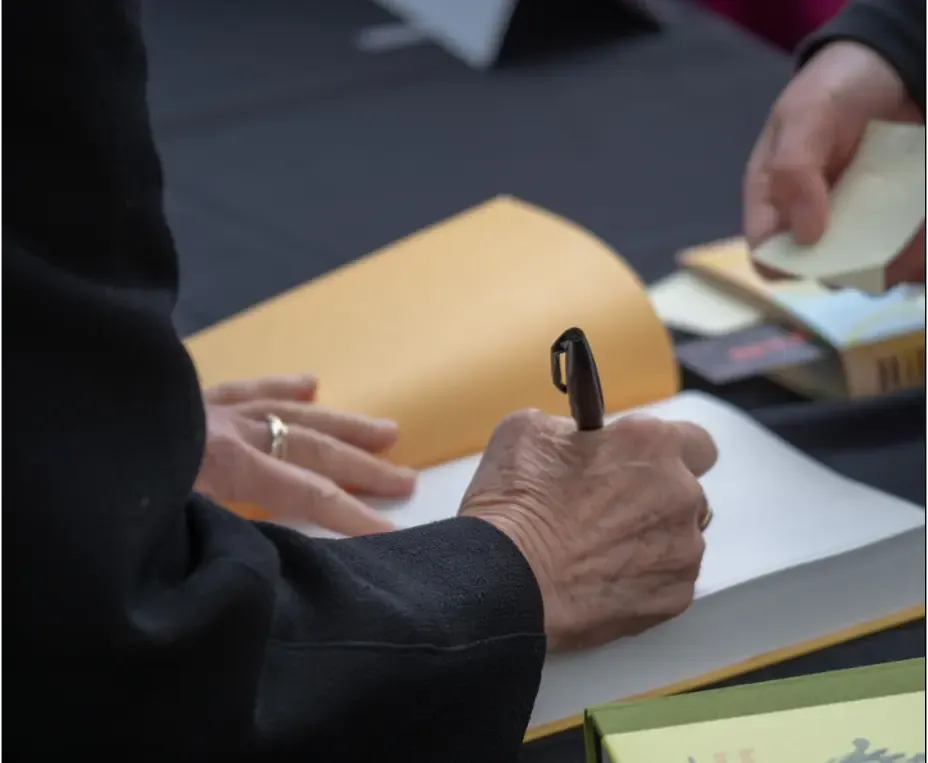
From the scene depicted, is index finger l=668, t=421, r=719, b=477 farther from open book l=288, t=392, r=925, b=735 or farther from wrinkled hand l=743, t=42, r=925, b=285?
wrinkled hand l=743, t=42, r=925, b=285

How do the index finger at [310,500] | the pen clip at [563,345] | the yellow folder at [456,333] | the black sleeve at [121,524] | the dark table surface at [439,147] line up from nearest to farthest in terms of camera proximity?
1. the black sleeve at [121,524]
2. the pen clip at [563,345]
3. the index finger at [310,500]
4. the yellow folder at [456,333]
5. the dark table surface at [439,147]

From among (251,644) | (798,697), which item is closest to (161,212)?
(251,644)

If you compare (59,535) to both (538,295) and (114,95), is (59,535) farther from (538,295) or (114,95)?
(538,295)

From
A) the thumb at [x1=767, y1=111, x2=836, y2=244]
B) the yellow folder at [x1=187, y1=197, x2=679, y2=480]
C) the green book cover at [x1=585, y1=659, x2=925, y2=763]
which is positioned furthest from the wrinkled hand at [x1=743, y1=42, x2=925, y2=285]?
the green book cover at [x1=585, y1=659, x2=925, y2=763]

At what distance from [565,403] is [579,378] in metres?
0.22

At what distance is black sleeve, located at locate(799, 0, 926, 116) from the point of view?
908mm

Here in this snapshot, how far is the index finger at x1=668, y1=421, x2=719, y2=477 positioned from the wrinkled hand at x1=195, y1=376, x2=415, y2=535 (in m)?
0.16

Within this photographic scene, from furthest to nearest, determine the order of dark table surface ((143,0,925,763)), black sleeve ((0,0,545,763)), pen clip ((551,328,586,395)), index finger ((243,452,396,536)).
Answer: dark table surface ((143,0,925,763))
index finger ((243,452,396,536))
pen clip ((551,328,586,395))
black sleeve ((0,0,545,763))

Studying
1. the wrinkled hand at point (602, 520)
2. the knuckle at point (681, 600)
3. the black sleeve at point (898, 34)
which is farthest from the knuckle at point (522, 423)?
the black sleeve at point (898, 34)

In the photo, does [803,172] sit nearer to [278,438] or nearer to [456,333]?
[456,333]

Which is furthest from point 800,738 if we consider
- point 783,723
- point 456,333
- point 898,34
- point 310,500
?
point 898,34

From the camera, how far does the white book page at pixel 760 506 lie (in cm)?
64

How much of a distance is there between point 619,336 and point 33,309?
489mm

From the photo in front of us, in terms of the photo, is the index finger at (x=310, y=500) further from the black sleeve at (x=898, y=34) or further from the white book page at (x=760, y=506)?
the black sleeve at (x=898, y=34)
